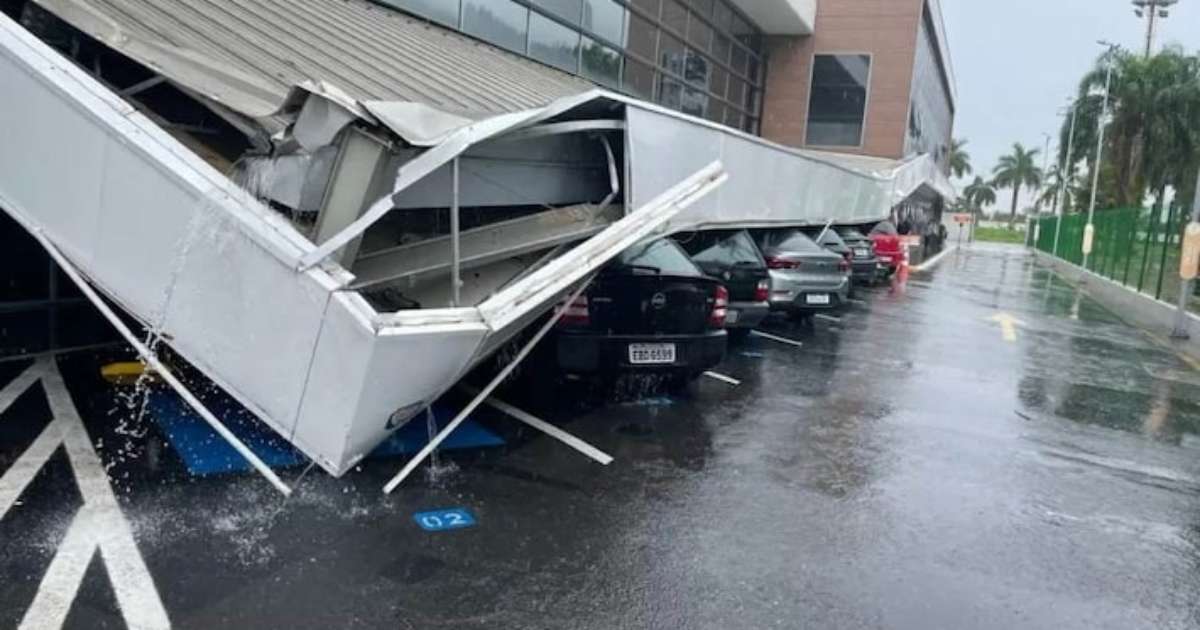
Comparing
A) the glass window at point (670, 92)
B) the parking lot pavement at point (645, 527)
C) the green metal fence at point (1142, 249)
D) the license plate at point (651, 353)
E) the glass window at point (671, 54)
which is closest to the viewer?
the parking lot pavement at point (645, 527)

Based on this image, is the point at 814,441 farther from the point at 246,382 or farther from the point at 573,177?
the point at 246,382

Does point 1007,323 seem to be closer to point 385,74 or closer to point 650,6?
point 650,6

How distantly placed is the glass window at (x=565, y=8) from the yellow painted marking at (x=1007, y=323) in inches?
365

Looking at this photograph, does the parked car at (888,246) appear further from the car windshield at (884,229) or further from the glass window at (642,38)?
the glass window at (642,38)

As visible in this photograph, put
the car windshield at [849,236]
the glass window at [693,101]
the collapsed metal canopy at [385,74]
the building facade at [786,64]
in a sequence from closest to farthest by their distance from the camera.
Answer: the collapsed metal canopy at [385,74]
the building facade at [786,64]
the car windshield at [849,236]
the glass window at [693,101]

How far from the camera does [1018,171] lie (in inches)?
4134

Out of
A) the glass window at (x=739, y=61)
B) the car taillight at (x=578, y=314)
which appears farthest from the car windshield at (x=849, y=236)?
the car taillight at (x=578, y=314)

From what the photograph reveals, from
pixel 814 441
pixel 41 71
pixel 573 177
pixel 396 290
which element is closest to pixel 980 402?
pixel 814 441

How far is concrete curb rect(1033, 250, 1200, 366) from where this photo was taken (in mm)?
14320

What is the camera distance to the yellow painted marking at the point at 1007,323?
549 inches

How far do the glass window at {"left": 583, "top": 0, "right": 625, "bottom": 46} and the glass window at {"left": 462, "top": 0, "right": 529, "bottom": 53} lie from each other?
2447 millimetres

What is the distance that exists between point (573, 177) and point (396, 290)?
2.35 meters

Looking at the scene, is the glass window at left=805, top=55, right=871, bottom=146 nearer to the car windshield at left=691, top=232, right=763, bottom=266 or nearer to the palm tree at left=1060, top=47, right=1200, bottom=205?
the palm tree at left=1060, top=47, right=1200, bottom=205

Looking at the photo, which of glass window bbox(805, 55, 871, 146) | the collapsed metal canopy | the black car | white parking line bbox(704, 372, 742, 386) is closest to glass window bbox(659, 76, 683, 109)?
the collapsed metal canopy
